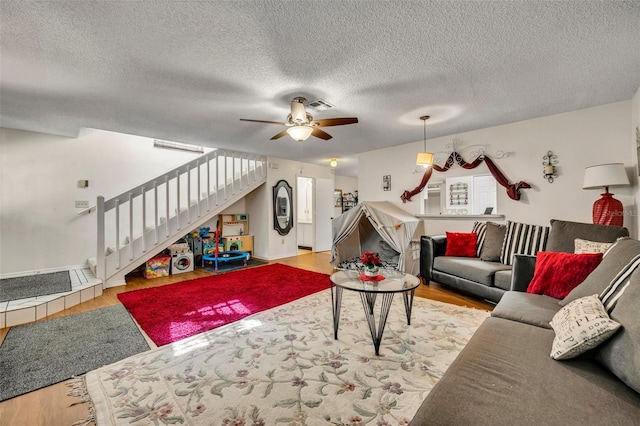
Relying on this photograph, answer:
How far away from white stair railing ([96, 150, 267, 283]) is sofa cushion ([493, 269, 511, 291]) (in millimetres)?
4677

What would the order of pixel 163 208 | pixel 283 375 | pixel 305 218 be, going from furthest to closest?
1. pixel 305 218
2. pixel 163 208
3. pixel 283 375

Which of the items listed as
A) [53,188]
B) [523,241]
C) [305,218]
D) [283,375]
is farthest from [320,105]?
[305,218]

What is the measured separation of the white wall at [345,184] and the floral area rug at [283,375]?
21.4 ft

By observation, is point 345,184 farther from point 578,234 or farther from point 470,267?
point 578,234

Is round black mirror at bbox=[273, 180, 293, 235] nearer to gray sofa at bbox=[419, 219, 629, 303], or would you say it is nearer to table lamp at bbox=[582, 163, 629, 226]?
gray sofa at bbox=[419, 219, 629, 303]

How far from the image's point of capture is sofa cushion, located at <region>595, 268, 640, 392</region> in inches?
37.5

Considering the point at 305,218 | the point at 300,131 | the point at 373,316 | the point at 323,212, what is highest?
the point at 300,131

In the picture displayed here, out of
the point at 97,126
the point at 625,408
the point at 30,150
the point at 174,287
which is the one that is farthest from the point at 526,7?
the point at 30,150

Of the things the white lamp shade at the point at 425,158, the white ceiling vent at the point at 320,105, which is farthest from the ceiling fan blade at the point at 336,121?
the white lamp shade at the point at 425,158

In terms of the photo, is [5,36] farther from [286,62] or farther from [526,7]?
[526,7]

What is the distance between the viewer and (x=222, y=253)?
5523mm

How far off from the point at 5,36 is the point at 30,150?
10.9 feet

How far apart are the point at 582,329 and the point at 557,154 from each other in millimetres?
3517

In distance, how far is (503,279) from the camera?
2926mm
